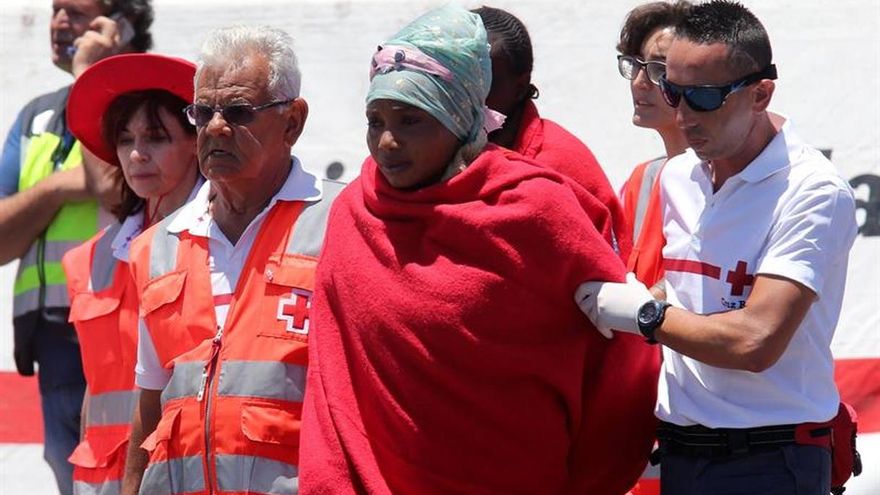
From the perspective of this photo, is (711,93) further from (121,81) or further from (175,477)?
(121,81)

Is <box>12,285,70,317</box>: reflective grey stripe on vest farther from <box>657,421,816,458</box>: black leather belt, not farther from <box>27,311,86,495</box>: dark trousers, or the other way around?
<box>657,421,816,458</box>: black leather belt

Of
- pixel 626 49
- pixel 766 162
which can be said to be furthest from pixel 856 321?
pixel 766 162

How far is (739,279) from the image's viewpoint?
348 cm

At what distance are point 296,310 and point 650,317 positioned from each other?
834 millimetres

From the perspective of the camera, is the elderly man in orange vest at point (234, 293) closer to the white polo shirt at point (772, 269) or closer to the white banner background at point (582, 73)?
the white polo shirt at point (772, 269)

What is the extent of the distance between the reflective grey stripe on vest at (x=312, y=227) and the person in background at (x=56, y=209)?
1513 mm

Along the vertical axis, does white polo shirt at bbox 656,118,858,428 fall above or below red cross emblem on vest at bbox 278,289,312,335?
above

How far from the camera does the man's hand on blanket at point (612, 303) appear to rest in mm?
3336

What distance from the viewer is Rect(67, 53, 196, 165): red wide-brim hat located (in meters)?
4.43

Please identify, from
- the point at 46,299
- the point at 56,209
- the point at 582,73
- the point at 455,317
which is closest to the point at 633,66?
the point at 582,73

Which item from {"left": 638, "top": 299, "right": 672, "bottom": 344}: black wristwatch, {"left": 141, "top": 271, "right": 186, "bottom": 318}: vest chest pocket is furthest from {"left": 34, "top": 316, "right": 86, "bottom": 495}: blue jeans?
{"left": 638, "top": 299, "right": 672, "bottom": 344}: black wristwatch

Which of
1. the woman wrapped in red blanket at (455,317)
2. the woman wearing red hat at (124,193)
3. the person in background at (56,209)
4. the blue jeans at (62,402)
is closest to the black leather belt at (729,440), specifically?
the woman wrapped in red blanket at (455,317)

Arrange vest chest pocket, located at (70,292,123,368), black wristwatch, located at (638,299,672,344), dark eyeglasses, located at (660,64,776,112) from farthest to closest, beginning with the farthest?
vest chest pocket, located at (70,292,123,368)
dark eyeglasses, located at (660,64,776,112)
black wristwatch, located at (638,299,672,344)

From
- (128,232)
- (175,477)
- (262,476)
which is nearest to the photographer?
(262,476)
